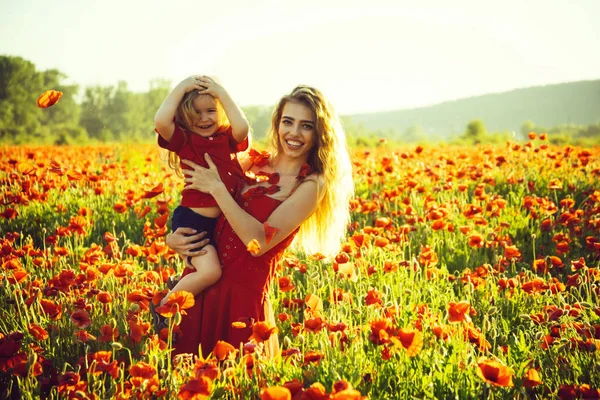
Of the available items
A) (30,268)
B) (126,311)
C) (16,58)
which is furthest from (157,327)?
(16,58)

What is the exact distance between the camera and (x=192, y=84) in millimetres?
2742

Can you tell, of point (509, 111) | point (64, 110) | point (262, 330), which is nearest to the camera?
point (262, 330)

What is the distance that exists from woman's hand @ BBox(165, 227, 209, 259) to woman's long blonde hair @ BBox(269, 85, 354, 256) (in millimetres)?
685

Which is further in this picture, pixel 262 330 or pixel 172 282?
pixel 172 282

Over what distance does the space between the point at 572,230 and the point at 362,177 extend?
247 centimetres

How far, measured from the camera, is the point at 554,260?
10.6 ft

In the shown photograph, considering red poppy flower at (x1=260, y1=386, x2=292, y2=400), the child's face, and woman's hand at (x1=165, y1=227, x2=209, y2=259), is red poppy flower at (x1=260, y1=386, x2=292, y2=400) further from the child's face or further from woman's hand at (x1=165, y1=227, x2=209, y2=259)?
the child's face

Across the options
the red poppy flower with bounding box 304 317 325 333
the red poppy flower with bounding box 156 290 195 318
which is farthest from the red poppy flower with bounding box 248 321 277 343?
the red poppy flower with bounding box 156 290 195 318

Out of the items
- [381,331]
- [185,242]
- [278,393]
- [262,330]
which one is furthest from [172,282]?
[278,393]

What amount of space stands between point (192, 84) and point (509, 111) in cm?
12052

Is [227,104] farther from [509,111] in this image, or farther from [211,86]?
[509,111]

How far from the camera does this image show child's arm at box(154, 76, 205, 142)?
107 inches

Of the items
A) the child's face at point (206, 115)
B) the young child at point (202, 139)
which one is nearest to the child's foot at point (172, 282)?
the young child at point (202, 139)


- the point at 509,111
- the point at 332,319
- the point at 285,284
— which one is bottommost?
the point at 332,319
